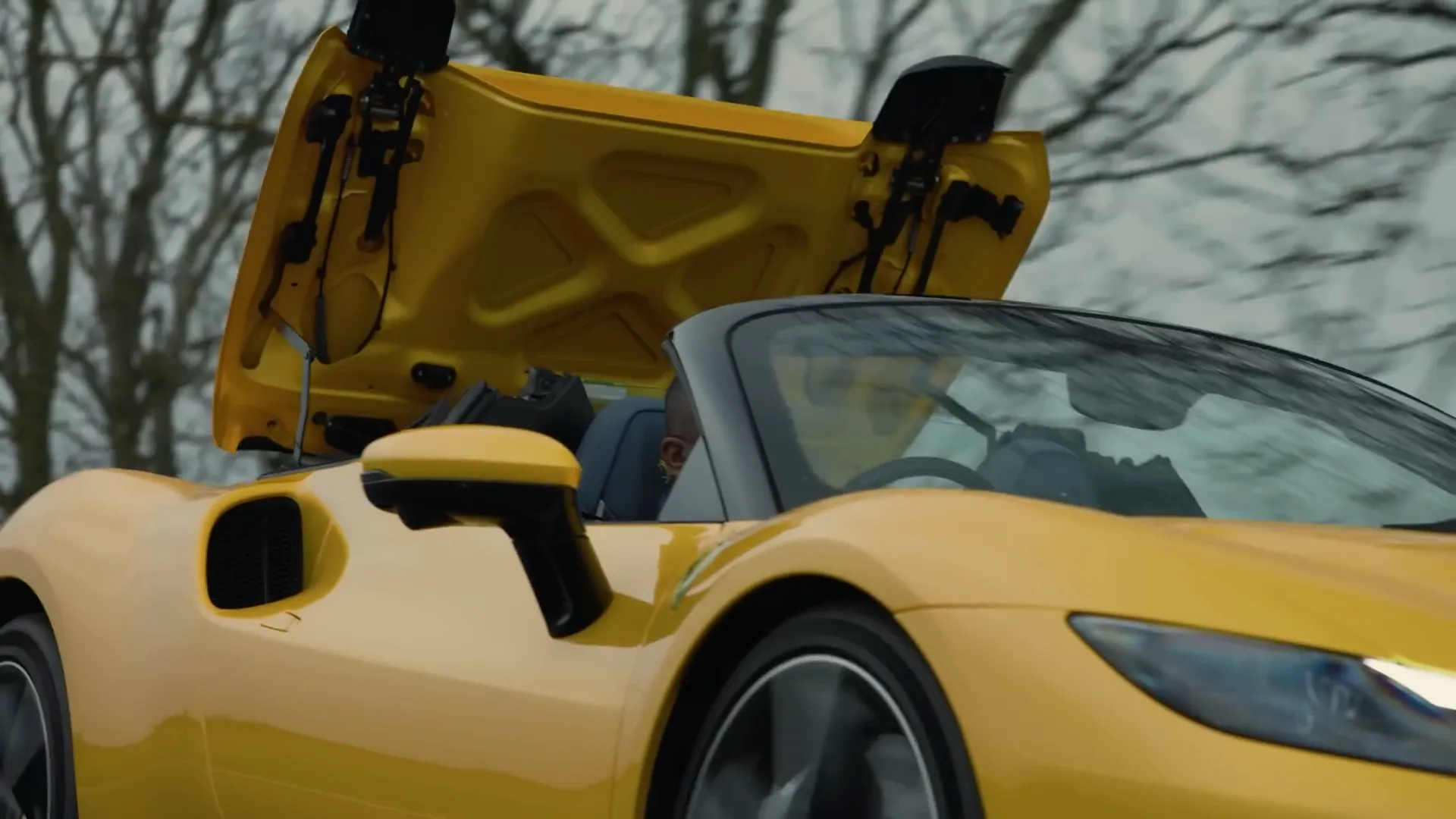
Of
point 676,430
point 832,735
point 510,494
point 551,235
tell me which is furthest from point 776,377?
point 551,235

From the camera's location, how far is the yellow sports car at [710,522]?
1.83 metres

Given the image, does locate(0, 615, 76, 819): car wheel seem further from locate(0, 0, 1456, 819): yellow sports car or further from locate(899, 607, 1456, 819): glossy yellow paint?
locate(899, 607, 1456, 819): glossy yellow paint

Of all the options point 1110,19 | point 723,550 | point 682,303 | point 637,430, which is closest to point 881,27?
point 1110,19

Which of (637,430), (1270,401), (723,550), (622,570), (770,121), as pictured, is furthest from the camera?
(770,121)

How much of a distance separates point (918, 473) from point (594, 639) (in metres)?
0.48

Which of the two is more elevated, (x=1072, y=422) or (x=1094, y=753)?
(x=1072, y=422)

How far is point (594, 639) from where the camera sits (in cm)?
262

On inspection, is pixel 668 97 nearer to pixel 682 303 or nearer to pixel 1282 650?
pixel 682 303

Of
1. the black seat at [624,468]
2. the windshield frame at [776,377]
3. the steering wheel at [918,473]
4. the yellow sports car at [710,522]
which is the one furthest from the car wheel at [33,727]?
the steering wheel at [918,473]

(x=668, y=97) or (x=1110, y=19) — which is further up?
(x=1110, y=19)

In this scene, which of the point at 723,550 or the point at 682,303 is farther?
the point at 682,303

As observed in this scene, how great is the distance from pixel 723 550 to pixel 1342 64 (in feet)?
29.7

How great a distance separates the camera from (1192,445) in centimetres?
283

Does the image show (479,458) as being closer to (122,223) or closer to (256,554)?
(256,554)
